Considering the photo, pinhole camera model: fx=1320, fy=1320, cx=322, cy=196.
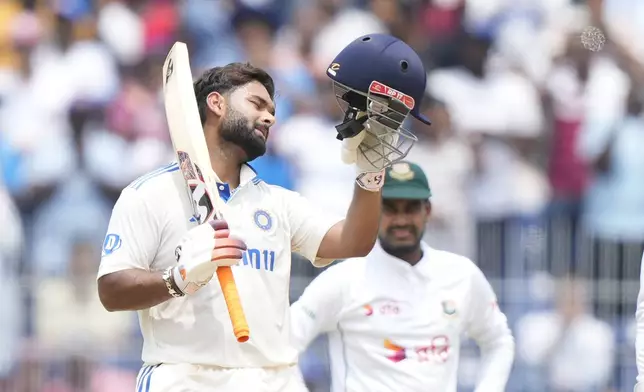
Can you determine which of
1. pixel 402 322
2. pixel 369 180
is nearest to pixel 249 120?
pixel 369 180

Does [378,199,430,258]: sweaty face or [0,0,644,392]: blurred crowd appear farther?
[0,0,644,392]: blurred crowd

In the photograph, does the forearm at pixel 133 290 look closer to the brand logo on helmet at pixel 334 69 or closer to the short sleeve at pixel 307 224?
the short sleeve at pixel 307 224

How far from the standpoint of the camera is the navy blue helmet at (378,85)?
4.50 meters

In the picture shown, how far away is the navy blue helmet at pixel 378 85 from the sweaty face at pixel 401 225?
1.71m

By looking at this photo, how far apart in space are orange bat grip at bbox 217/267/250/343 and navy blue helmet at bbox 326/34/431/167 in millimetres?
670

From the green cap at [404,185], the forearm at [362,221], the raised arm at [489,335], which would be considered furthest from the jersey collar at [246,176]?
the raised arm at [489,335]

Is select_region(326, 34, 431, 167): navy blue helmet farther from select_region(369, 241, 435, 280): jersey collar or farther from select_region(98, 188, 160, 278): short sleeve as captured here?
select_region(369, 241, 435, 280): jersey collar

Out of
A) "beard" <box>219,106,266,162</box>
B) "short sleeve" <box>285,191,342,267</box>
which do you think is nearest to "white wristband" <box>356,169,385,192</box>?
"short sleeve" <box>285,191,342,267</box>

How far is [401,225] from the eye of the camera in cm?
636

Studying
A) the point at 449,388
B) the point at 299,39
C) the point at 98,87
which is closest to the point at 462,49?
the point at 299,39

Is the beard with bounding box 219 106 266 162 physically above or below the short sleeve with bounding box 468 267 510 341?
above

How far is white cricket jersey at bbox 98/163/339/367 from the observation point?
4.64 meters

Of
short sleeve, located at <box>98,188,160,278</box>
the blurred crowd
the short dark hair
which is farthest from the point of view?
the blurred crowd

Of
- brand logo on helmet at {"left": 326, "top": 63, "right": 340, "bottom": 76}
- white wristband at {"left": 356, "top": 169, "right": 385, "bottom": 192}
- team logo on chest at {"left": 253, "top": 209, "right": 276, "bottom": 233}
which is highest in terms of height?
brand logo on helmet at {"left": 326, "top": 63, "right": 340, "bottom": 76}
